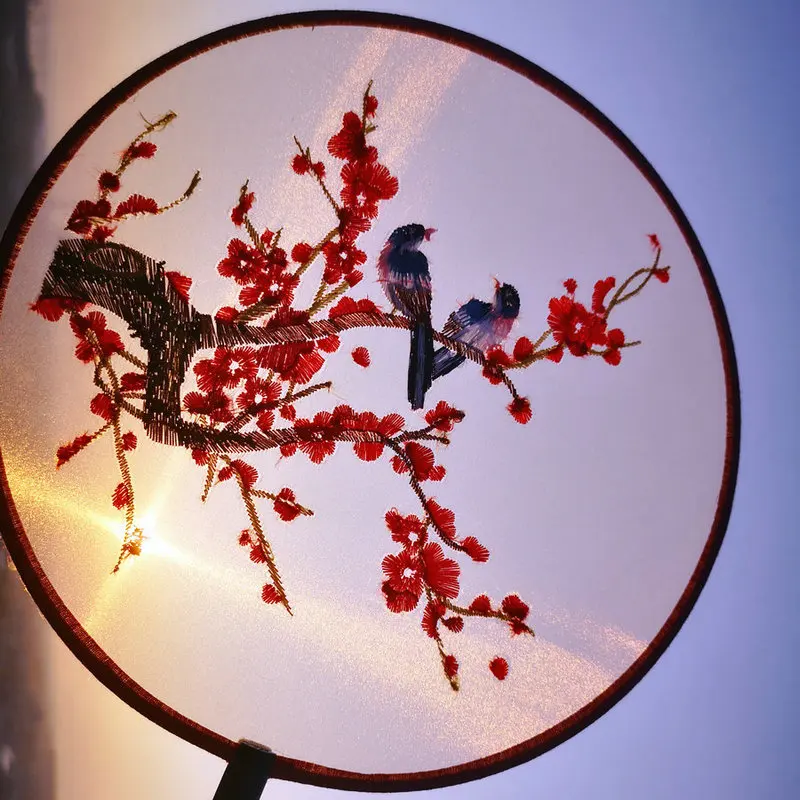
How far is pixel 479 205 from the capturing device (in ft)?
2.40

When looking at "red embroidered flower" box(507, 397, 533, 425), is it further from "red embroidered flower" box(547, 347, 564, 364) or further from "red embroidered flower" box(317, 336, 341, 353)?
"red embroidered flower" box(317, 336, 341, 353)

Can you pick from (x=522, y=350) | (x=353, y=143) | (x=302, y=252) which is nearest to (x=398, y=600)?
(x=522, y=350)

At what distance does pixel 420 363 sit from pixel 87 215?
1.51ft

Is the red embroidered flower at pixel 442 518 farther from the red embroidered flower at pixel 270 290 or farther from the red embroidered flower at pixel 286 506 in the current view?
the red embroidered flower at pixel 270 290

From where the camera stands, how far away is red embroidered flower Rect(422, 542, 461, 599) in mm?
716

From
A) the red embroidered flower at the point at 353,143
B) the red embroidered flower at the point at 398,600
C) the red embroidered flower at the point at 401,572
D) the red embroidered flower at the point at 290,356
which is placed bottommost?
the red embroidered flower at the point at 398,600

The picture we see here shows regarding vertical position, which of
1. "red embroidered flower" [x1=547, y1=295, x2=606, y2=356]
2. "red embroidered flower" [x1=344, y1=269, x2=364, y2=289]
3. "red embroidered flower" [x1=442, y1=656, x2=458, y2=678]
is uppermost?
"red embroidered flower" [x1=547, y1=295, x2=606, y2=356]

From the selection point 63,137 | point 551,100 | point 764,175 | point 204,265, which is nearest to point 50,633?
point 204,265

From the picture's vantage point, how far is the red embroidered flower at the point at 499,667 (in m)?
0.72

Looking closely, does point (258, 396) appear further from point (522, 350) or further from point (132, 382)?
point (522, 350)

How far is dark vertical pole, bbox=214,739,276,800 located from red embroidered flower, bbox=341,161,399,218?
651 millimetres

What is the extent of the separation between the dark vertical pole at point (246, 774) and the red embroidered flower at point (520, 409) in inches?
19.3

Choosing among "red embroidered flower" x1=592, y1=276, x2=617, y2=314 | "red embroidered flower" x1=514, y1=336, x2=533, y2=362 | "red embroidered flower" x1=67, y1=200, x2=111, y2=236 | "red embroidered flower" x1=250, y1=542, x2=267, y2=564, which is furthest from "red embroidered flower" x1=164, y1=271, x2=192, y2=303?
"red embroidered flower" x1=592, y1=276, x2=617, y2=314

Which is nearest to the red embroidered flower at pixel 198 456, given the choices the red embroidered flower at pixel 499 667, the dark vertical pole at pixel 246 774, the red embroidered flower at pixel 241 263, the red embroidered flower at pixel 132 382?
the red embroidered flower at pixel 132 382
